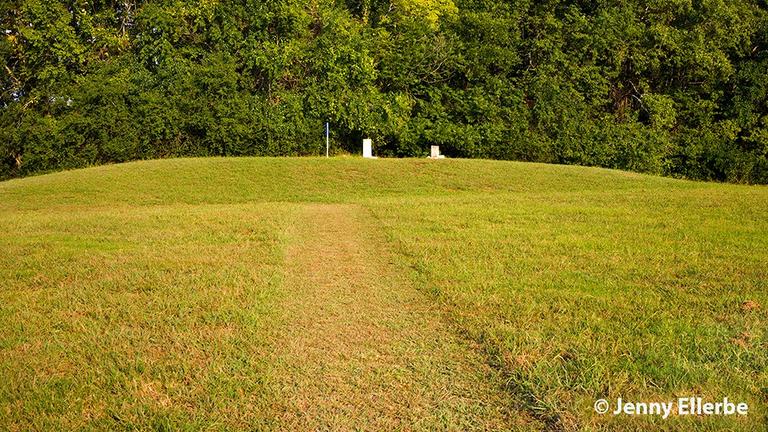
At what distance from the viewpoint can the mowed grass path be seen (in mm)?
3262

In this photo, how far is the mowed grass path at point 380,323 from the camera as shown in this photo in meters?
3.26

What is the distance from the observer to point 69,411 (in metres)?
3.20

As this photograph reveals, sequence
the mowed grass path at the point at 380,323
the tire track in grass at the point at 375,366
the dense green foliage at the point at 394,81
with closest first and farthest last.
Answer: the tire track in grass at the point at 375,366
the mowed grass path at the point at 380,323
the dense green foliage at the point at 394,81

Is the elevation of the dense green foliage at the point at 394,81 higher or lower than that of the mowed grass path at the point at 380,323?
higher

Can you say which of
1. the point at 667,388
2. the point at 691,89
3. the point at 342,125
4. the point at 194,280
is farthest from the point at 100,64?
the point at 691,89

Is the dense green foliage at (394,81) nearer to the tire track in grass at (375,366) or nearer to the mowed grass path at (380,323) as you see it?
the mowed grass path at (380,323)

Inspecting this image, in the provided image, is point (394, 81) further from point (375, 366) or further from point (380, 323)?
point (375, 366)

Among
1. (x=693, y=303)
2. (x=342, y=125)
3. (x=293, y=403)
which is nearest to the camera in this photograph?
(x=293, y=403)

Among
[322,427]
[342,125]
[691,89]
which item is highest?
[691,89]

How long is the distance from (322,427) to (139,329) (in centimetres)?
245

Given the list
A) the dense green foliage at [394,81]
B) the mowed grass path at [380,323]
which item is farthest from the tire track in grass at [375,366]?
the dense green foliage at [394,81]

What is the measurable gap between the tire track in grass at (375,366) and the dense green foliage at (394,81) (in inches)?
1006

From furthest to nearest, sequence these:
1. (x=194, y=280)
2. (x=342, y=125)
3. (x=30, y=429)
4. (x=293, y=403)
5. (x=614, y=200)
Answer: (x=342, y=125)
(x=614, y=200)
(x=194, y=280)
(x=293, y=403)
(x=30, y=429)

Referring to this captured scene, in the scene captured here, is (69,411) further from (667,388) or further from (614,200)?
(614,200)
